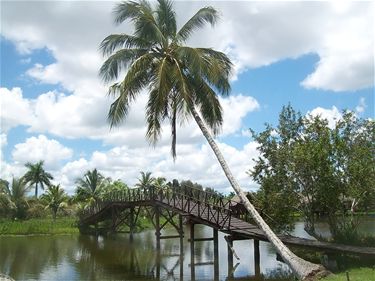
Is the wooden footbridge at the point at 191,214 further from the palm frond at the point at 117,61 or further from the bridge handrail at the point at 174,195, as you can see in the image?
the palm frond at the point at 117,61

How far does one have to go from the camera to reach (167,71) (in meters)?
18.2

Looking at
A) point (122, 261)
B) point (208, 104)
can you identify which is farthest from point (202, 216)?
point (208, 104)

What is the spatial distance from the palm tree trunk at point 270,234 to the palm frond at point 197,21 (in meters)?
3.45

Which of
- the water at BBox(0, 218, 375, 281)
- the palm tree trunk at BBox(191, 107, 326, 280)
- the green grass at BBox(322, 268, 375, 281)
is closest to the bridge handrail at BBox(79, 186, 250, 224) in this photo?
the water at BBox(0, 218, 375, 281)

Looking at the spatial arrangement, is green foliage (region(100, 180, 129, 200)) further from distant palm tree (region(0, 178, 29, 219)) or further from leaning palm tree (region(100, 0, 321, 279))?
leaning palm tree (region(100, 0, 321, 279))

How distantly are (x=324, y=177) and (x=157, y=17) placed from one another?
9695 mm

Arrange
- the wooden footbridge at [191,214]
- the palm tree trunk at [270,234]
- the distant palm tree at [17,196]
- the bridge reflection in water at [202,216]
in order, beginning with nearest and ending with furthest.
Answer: the palm tree trunk at [270,234] < the wooden footbridge at [191,214] < the bridge reflection in water at [202,216] < the distant palm tree at [17,196]

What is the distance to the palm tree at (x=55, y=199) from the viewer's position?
1959 inches

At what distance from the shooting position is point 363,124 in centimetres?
1959

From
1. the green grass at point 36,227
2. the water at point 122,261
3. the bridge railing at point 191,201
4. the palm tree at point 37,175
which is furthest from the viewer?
the palm tree at point 37,175

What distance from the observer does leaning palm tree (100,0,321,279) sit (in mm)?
17991

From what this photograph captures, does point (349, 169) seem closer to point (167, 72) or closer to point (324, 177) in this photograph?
point (324, 177)

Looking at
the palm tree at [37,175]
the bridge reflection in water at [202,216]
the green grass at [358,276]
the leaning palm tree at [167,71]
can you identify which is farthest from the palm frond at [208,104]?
the palm tree at [37,175]

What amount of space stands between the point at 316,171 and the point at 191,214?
8.28m
